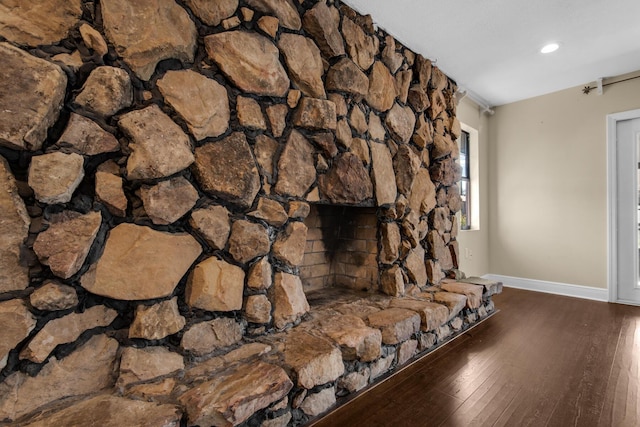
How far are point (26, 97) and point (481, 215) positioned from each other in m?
4.54

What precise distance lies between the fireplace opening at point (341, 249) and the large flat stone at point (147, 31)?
143cm

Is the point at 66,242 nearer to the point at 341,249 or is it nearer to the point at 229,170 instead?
the point at 229,170

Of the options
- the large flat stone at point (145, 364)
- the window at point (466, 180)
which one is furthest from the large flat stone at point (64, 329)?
the window at point (466, 180)

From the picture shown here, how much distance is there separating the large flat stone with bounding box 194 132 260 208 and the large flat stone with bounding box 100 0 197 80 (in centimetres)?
39

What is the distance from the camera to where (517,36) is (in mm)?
2543

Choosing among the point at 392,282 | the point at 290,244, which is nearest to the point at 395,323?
the point at 392,282

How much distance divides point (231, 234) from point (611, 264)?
4224mm

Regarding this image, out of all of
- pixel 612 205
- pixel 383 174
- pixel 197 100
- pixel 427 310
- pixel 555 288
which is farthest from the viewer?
pixel 555 288

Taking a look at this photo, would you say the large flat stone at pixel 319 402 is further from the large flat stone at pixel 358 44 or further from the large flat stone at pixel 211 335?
the large flat stone at pixel 358 44

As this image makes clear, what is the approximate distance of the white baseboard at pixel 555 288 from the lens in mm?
3508

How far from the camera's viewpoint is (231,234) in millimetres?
1465

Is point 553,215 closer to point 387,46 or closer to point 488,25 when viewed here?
point 488,25

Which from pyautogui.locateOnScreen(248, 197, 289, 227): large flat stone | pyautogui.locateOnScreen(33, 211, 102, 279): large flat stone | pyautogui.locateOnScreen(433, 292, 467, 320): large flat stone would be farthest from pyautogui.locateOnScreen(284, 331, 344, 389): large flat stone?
pyautogui.locateOnScreen(433, 292, 467, 320): large flat stone

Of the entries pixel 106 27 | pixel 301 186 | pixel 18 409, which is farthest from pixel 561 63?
pixel 18 409
